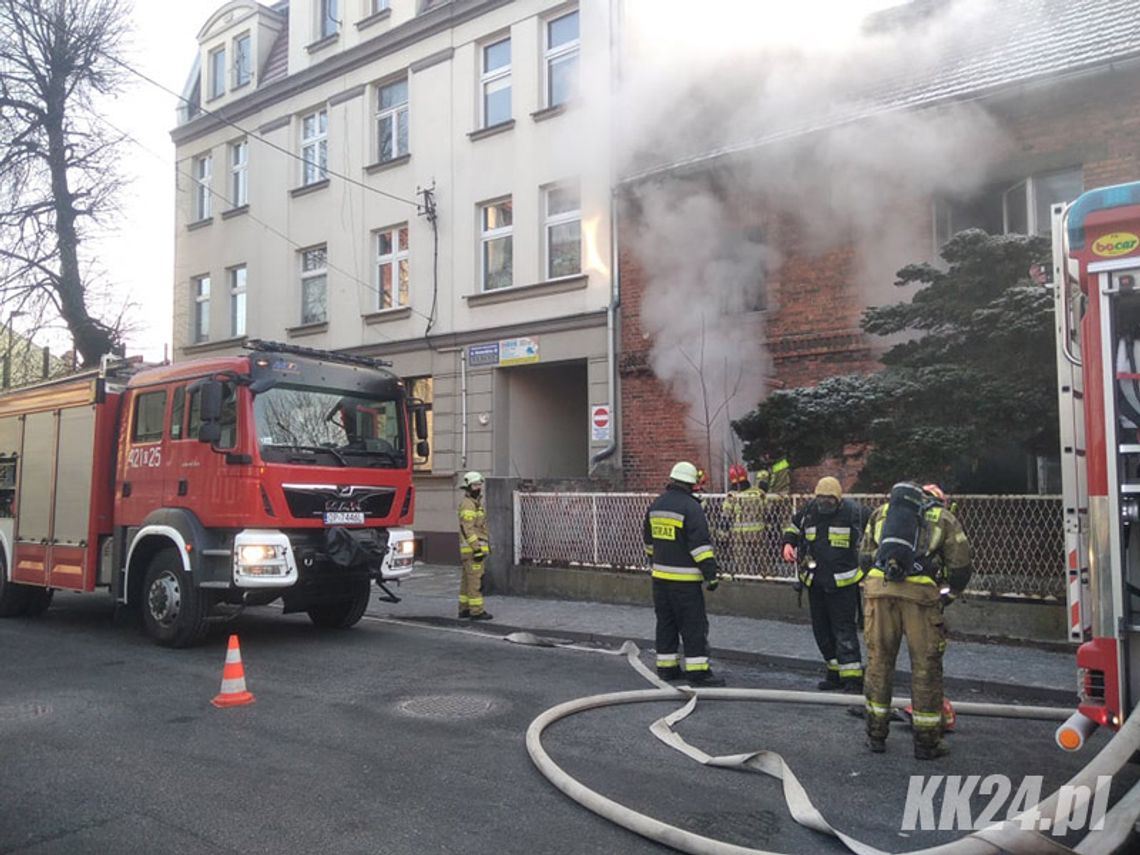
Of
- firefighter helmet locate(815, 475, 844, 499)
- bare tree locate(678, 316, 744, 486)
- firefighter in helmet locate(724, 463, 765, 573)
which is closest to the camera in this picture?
firefighter helmet locate(815, 475, 844, 499)

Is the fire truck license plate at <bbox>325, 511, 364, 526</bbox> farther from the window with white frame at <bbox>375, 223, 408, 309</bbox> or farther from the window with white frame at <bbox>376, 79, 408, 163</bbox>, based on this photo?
the window with white frame at <bbox>376, 79, 408, 163</bbox>

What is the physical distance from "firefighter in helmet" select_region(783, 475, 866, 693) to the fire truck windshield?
4.02 metres

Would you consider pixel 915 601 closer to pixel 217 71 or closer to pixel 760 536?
pixel 760 536

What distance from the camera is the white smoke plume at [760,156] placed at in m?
11.0

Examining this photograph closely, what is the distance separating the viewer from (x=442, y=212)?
15.8 metres

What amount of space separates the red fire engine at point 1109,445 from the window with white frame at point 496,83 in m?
12.4

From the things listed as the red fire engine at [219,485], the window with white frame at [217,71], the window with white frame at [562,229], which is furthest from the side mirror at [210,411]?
the window with white frame at [217,71]

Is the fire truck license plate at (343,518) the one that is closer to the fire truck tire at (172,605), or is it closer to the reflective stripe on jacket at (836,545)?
the fire truck tire at (172,605)

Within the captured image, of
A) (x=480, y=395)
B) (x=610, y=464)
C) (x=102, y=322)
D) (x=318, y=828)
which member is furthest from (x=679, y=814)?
(x=102, y=322)

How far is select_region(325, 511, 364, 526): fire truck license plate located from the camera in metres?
7.87

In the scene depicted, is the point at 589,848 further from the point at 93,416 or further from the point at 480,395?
the point at 480,395

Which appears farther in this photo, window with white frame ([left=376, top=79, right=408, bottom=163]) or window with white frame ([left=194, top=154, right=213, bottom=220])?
window with white frame ([left=194, top=154, right=213, bottom=220])

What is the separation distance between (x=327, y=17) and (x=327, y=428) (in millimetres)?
13267

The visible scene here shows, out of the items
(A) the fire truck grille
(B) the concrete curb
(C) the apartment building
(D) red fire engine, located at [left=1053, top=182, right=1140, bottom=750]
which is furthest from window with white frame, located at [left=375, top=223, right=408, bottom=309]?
(D) red fire engine, located at [left=1053, top=182, right=1140, bottom=750]
